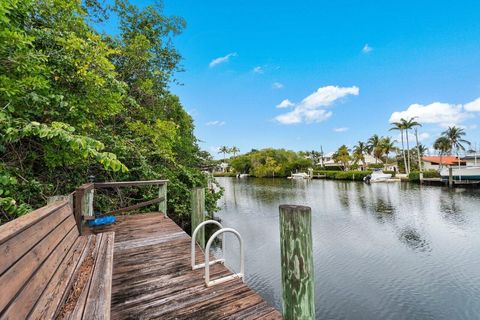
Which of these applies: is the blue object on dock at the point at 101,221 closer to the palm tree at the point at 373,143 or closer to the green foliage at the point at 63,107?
the green foliage at the point at 63,107

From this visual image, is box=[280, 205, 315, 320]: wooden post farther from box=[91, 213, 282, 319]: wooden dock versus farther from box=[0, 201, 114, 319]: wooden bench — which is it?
box=[0, 201, 114, 319]: wooden bench

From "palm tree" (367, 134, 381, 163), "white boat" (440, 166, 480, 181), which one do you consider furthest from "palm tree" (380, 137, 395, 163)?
"white boat" (440, 166, 480, 181)

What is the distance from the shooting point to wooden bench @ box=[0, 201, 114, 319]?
106 centimetres

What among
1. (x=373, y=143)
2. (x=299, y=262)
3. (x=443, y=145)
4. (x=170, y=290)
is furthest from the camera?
(x=373, y=143)

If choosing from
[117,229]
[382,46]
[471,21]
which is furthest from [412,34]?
[117,229]

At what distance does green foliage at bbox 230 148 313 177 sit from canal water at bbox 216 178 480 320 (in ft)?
138

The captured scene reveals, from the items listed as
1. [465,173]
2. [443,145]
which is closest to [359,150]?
[443,145]

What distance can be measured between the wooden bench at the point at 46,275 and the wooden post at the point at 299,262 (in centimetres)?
144

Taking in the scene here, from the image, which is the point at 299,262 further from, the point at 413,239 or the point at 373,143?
the point at 373,143

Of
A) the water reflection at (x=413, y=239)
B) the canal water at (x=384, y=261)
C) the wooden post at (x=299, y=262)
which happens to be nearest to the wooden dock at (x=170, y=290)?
the wooden post at (x=299, y=262)

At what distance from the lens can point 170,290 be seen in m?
2.52

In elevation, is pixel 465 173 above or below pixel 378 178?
above

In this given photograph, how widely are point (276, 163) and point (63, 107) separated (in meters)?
56.2

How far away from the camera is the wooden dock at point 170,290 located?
2.14m
